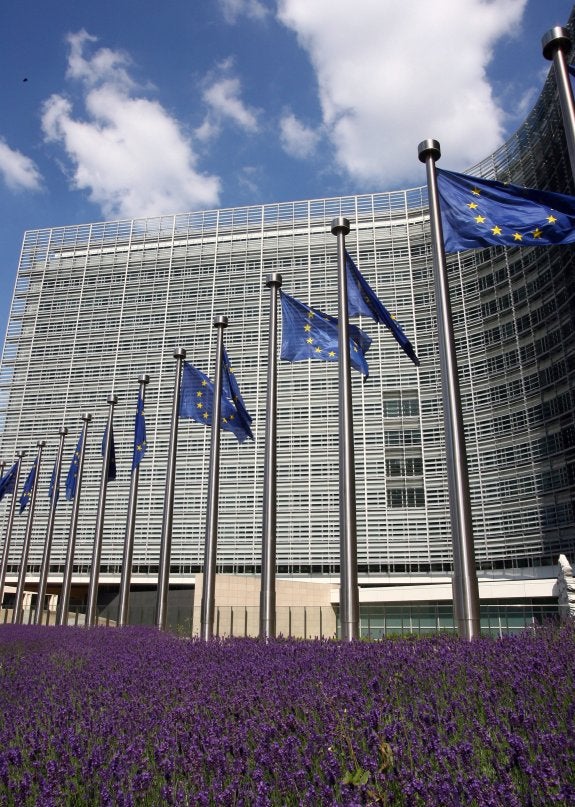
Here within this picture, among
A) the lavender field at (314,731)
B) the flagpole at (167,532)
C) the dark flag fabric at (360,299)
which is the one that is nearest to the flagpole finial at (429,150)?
the dark flag fabric at (360,299)

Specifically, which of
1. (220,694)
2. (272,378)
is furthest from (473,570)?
(272,378)

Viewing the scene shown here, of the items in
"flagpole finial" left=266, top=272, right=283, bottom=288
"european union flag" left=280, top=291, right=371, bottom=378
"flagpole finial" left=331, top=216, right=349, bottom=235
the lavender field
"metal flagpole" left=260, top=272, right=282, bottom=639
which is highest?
"flagpole finial" left=331, top=216, right=349, bottom=235

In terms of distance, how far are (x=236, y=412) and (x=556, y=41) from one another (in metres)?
13.3

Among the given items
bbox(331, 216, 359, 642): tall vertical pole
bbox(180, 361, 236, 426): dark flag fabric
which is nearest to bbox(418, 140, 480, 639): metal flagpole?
bbox(331, 216, 359, 642): tall vertical pole

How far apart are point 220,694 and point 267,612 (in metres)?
A: 9.20

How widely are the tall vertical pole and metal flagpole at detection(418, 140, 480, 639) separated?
2204 millimetres

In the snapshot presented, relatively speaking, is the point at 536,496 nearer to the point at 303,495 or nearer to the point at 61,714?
the point at 303,495

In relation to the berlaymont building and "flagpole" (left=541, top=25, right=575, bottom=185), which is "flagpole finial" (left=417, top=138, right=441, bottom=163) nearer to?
"flagpole" (left=541, top=25, right=575, bottom=185)

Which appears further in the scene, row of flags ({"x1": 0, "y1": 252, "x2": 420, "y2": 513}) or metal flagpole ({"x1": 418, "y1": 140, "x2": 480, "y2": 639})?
row of flags ({"x1": 0, "y1": 252, "x2": 420, "y2": 513})

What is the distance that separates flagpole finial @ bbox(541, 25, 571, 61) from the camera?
996cm

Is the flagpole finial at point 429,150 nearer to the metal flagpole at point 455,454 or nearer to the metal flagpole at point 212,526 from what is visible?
the metal flagpole at point 455,454

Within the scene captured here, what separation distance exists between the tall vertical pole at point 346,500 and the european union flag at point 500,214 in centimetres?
326

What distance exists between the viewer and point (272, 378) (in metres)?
17.4

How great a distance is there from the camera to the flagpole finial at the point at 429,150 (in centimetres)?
1306
